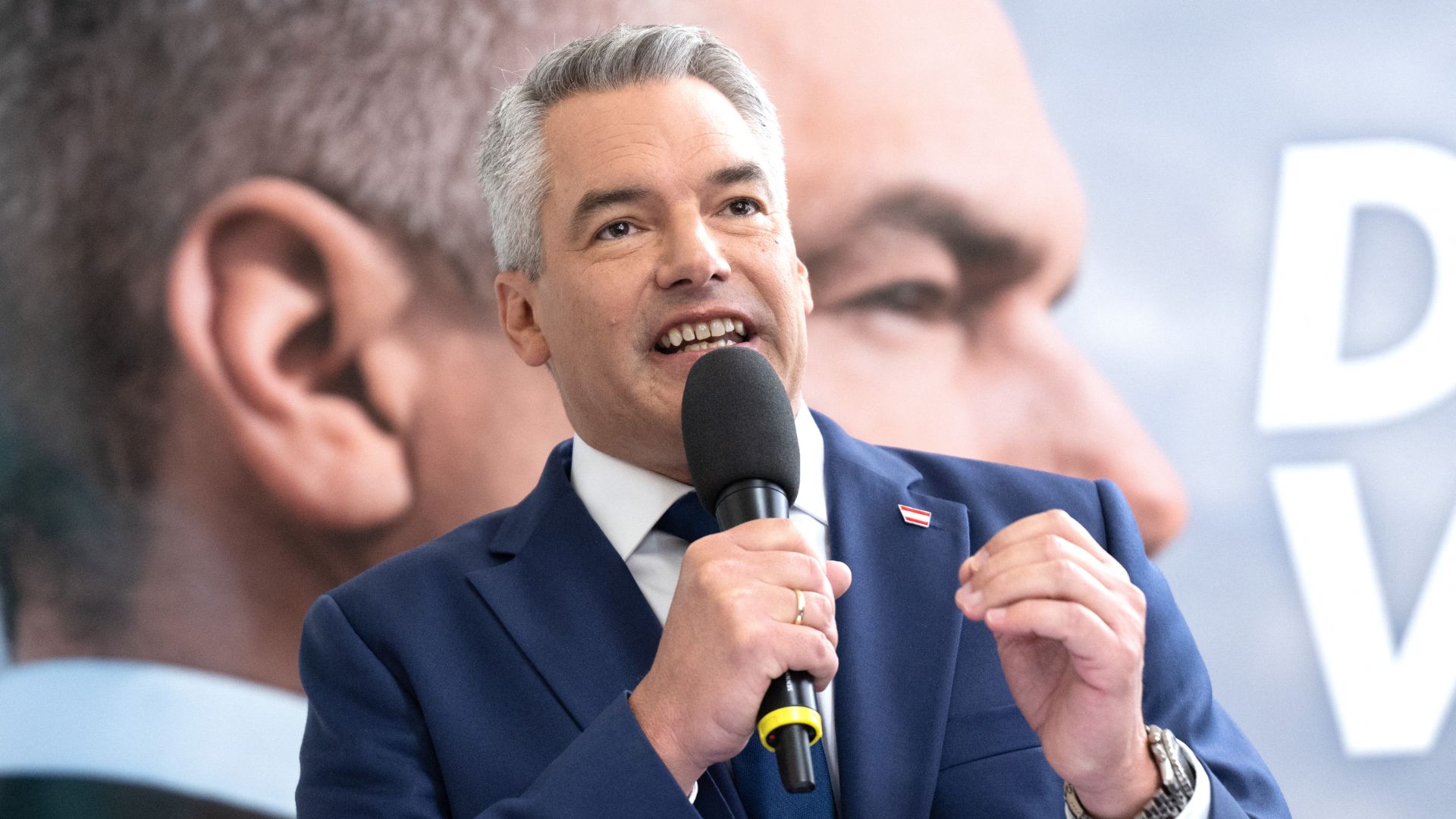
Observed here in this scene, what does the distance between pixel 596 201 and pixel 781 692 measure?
0.95 metres

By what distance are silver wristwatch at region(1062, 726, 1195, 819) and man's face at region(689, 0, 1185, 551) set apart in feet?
6.68

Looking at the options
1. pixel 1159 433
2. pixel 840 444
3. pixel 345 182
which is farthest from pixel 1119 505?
pixel 345 182

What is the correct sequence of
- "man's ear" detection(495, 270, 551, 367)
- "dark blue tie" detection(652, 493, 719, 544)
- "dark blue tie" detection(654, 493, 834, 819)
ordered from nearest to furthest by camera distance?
"dark blue tie" detection(654, 493, 834, 819)
"dark blue tie" detection(652, 493, 719, 544)
"man's ear" detection(495, 270, 551, 367)

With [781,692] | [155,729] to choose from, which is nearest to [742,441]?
[781,692]

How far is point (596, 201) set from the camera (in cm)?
207

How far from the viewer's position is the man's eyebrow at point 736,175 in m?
2.05

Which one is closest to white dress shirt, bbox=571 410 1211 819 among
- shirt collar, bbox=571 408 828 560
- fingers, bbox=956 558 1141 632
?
shirt collar, bbox=571 408 828 560

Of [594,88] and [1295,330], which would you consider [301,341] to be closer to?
[594,88]

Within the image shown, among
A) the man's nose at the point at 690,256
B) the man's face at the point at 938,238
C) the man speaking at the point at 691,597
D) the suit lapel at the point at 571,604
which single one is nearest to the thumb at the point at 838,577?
the man speaking at the point at 691,597

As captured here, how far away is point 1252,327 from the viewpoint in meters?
3.75

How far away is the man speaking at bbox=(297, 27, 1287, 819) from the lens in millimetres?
1549

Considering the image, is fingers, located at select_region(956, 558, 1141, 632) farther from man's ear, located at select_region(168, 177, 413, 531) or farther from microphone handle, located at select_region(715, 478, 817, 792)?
man's ear, located at select_region(168, 177, 413, 531)

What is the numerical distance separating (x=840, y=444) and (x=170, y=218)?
233cm

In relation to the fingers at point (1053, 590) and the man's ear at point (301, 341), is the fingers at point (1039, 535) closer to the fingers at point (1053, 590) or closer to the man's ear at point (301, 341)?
the fingers at point (1053, 590)
